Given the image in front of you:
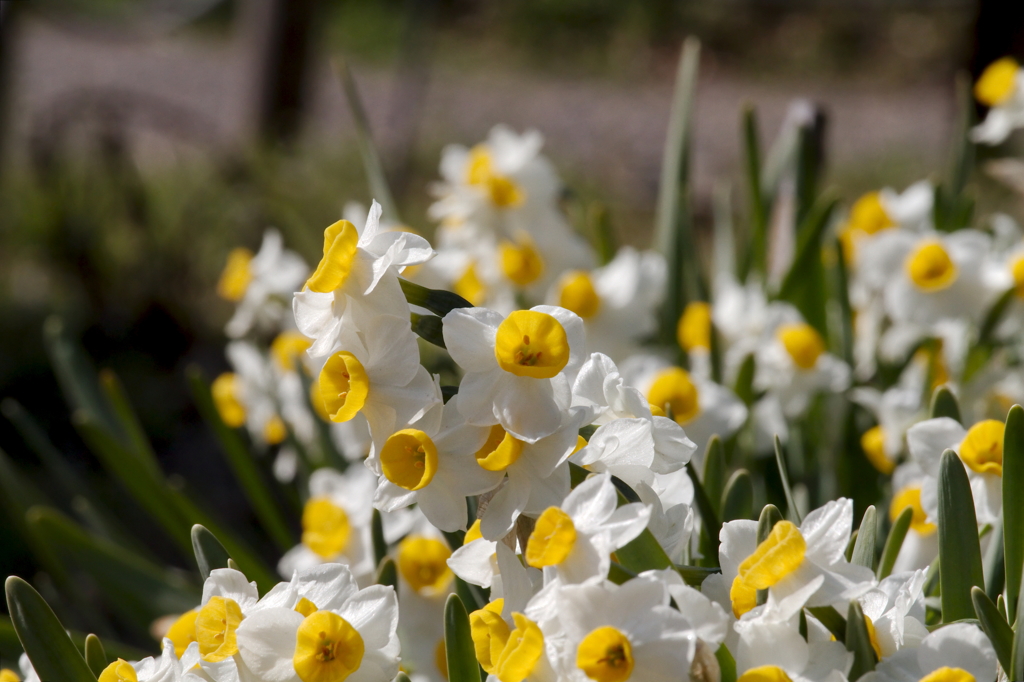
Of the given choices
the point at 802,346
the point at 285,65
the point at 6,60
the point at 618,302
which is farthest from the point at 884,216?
the point at 285,65

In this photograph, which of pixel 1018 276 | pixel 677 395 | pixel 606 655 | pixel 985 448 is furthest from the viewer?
pixel 1018 276

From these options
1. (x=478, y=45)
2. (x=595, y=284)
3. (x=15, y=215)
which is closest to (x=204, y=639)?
(x=595, y=284)

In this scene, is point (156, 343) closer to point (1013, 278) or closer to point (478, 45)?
point (1013, 278)

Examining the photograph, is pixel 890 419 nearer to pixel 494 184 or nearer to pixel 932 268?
pixel 932 268

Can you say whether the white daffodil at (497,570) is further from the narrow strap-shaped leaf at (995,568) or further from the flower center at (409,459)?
the narrow strap-shaped leaf at (995,568)

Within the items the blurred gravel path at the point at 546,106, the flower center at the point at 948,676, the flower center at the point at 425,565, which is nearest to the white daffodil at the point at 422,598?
the flower center at the point at 425,565

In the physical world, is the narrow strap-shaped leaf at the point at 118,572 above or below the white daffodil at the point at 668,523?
below

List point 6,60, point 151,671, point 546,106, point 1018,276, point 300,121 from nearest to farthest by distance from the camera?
point 151,671 < point 1018,276 < point 6,60 < point 300,121 < point 546,106
